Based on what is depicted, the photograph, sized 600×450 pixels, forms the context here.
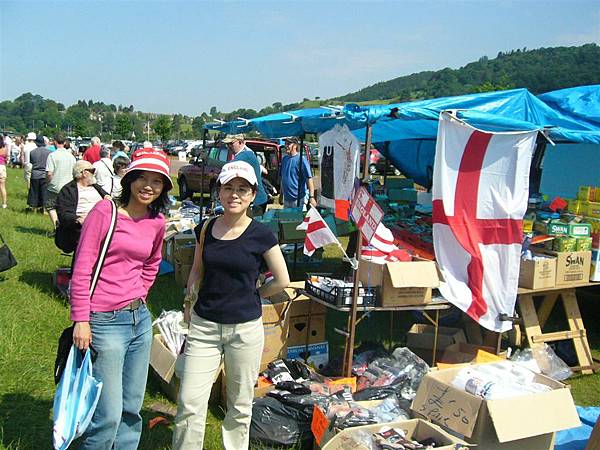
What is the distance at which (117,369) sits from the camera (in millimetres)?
2660

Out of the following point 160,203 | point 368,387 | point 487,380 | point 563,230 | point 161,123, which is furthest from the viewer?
point 161,123

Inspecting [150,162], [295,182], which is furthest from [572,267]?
[295,182]

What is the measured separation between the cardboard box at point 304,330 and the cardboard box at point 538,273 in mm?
2050

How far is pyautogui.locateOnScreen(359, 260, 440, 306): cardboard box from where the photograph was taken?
176 inches

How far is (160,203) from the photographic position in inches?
112

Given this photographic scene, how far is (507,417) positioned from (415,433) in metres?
0.54

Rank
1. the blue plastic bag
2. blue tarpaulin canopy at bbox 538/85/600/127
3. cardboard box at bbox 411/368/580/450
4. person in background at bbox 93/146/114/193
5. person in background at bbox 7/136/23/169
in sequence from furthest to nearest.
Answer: person in background at bbox 7/136/23/169
person in background at bbox 93/146/114/193
blue tarpaulin canopy at bbox 538/85/600/127
cardboard box at bbox 411/368/580/450
the blue plastic bag

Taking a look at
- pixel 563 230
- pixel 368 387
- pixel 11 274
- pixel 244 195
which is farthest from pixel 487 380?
pixel 11 274

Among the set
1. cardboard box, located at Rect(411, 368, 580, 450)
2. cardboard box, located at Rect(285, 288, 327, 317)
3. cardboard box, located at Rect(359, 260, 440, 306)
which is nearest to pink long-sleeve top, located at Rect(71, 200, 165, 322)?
cardboard box, located at Rect(411, 368, 580, 450)

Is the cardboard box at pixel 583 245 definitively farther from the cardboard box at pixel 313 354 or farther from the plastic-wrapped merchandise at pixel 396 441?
the plastic-wrapped merchandise at pixel 396 441

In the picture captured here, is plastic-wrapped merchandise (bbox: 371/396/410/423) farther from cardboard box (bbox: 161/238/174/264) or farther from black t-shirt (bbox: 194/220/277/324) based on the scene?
cardboard box (bbox: 161/238/174/264)

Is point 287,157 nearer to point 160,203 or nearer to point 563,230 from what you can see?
point 563,230

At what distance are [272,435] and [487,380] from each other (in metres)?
1.45

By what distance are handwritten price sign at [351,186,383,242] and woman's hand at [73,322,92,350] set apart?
2304 mm
